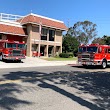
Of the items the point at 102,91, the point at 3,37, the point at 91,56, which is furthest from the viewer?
the point at 3,37

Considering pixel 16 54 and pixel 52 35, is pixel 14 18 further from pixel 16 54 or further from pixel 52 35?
pixel 16 54

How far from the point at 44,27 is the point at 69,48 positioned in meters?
11.1

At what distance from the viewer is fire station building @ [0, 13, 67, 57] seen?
36569mm

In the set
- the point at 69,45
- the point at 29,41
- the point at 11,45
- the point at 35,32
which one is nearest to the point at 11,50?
the point at 11,45

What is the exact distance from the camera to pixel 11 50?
27516 mm

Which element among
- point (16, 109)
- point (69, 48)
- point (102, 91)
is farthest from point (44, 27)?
point (16, 109)

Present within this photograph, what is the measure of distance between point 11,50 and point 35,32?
1133 cm

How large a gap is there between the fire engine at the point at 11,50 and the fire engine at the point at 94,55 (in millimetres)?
7598

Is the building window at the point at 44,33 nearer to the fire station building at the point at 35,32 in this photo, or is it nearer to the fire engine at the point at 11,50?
the fire station building at the point at 35,32

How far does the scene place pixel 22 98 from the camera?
8211 mm

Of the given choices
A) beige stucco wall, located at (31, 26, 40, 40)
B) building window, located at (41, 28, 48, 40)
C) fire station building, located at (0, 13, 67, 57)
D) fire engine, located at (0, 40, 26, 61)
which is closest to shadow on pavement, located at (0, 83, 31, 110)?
fire engine, located at (0, 40, 26, 61)

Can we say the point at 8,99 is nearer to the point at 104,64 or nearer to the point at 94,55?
the point at 94,55

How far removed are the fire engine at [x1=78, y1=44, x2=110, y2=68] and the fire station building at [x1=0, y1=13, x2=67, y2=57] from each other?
14088 millimetres

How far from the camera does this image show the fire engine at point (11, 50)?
27.3 meters
